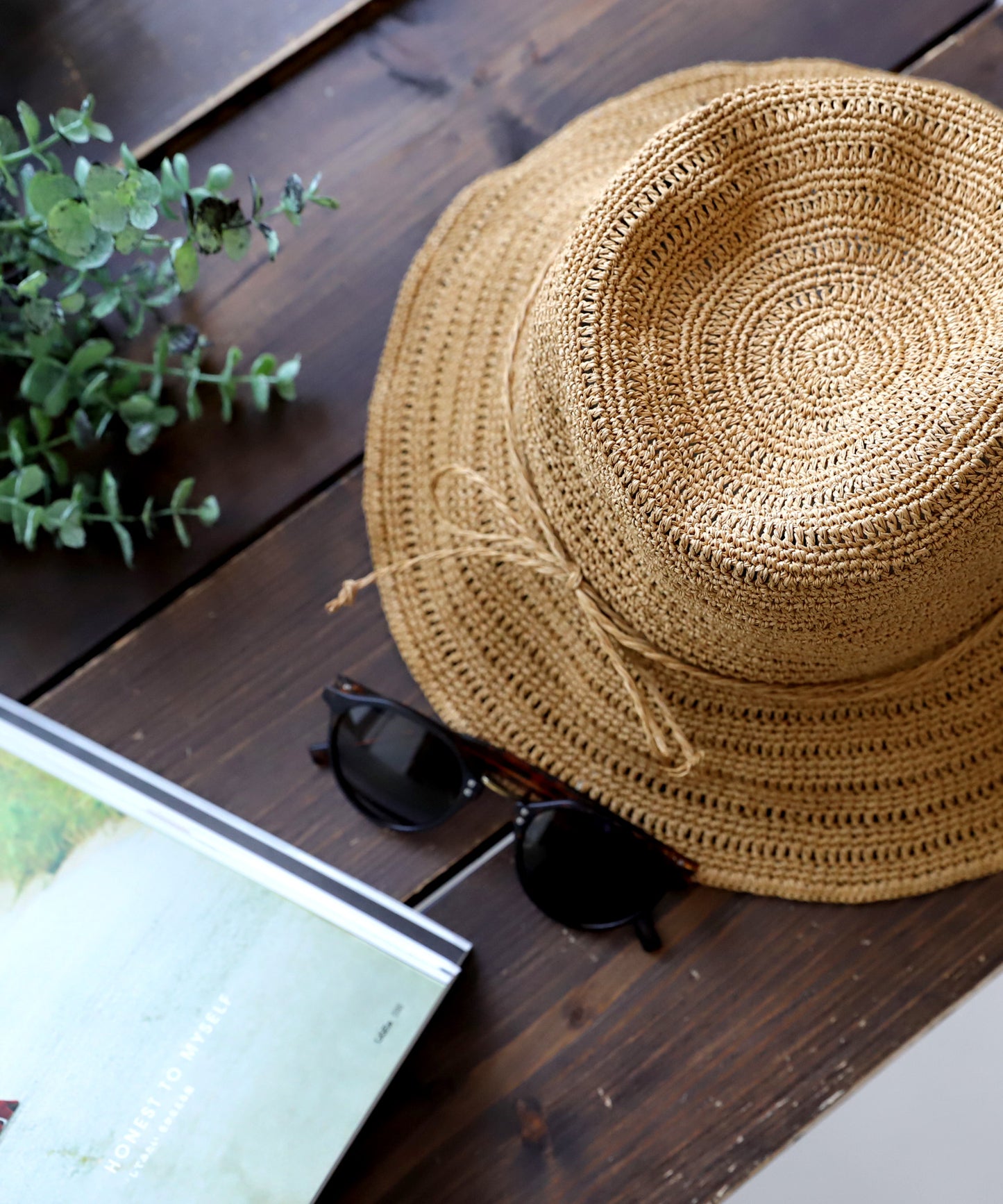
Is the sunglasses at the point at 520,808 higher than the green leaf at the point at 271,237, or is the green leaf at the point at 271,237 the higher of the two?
the green leaf at the point at 271,237

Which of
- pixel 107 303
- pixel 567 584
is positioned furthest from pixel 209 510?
pixel 567 584

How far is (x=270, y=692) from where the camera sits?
2.02ft

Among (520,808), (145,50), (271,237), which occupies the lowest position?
(520,808)

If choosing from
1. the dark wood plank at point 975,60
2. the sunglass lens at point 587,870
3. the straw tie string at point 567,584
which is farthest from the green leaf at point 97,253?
the dark wood plank at point 975,60

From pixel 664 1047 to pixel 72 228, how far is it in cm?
54

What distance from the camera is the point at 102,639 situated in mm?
622

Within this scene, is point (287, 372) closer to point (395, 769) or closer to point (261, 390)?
point (261, 390)

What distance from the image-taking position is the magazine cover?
51 cm

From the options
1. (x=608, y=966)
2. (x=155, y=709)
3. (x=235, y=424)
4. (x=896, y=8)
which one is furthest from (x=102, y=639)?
(x=896, y=8)

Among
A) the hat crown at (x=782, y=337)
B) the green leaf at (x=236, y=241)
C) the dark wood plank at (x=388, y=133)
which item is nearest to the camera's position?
the hat crown at (x=782, y=337)

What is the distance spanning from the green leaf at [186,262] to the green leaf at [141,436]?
11 cm

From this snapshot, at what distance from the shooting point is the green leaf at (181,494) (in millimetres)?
593

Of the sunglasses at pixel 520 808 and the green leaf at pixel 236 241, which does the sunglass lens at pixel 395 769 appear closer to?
the sunglasses at pixel 520 808

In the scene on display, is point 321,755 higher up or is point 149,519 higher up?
point 149,519
